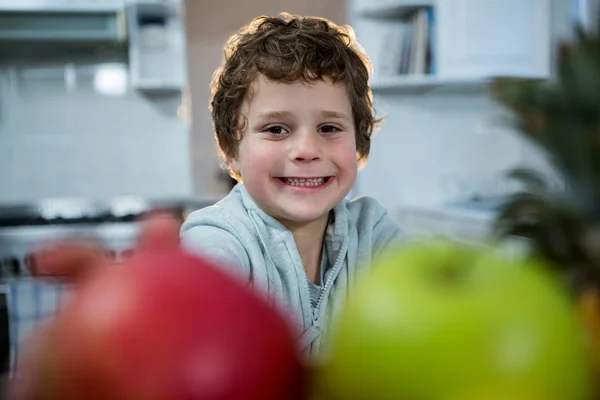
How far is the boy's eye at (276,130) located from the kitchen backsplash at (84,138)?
2.97 metres

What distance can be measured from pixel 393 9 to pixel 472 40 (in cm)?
52

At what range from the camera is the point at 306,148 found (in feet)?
2.74

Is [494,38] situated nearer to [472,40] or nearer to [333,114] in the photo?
[472,40]

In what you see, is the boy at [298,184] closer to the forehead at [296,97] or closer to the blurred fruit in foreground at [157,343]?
the forehead at [296,97]

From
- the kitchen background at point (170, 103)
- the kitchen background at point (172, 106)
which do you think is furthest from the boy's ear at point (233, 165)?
→ the kitchen background at point (172, 106)

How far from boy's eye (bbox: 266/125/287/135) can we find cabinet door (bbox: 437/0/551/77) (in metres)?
2.71

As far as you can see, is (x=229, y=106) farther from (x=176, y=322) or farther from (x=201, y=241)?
(x=176, y=322)

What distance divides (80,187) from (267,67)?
3033 mm

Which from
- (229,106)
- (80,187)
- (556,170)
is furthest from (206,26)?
(556,170)

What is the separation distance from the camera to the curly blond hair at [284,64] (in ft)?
3.06

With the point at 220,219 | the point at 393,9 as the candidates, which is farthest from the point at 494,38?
the point at 220,219

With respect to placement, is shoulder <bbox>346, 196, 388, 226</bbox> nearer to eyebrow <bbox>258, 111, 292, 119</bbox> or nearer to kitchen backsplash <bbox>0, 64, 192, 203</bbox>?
eyebrow <bbox>258, 111, 292, 119</bbox>

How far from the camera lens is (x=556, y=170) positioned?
218 mm

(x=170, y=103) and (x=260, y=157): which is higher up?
(x=170, y=103)
